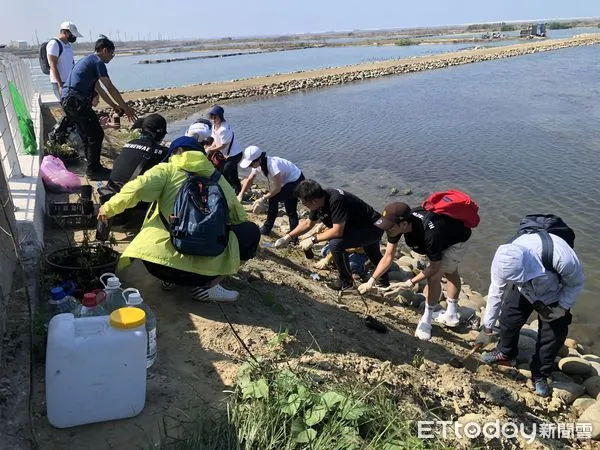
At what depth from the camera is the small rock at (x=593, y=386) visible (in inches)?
200

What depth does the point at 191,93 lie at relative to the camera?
26.6 m

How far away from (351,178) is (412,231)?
24.9 feet

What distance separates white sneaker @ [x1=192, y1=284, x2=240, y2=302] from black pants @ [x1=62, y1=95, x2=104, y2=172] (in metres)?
3.67

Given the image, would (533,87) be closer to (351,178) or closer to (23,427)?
(351,178)

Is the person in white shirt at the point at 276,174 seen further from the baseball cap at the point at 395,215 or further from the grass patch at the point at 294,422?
the grass patch at the point at 294,422

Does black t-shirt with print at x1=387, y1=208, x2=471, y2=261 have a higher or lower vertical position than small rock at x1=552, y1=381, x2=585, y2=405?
higher

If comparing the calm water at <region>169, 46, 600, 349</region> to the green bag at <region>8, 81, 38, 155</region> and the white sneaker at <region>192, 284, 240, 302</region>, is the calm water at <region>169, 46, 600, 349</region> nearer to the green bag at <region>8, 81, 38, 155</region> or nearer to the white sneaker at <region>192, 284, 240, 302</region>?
the white sneaker at <region>192, 284, 240, 302</region>

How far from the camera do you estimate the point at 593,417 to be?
177 inches

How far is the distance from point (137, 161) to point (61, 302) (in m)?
2.13

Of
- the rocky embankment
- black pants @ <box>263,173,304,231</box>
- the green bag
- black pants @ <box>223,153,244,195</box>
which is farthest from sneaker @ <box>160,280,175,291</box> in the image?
the rocky embankment

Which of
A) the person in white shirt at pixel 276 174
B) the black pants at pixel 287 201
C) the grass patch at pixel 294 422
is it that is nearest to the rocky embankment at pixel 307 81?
the black pants at pixel 287 201

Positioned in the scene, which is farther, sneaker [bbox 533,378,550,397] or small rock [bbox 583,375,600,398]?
small rock [bbox 583,375,600,398]

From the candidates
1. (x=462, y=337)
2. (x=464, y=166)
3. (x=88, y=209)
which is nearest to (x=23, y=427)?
(x=88, y=209)

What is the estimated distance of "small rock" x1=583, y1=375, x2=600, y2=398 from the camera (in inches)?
200
